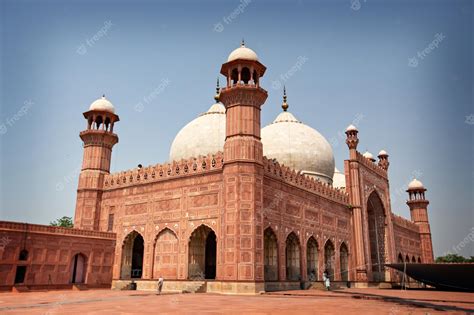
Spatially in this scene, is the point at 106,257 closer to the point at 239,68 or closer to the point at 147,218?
the point at 147,218

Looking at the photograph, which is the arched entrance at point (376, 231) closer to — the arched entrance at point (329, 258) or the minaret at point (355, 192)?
the minaret at point (355, 192)

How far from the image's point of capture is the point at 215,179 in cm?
1820

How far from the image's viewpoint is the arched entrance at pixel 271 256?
736 inches

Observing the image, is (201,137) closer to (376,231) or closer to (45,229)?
(45,229)

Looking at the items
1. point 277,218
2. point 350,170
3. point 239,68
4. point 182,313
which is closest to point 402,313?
point 182,313

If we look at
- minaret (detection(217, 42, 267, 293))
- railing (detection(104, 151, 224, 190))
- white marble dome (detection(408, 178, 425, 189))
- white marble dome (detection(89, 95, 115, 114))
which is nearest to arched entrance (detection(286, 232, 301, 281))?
minaret (detection(217, 42, 267, 293))

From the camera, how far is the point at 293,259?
20.9 meters

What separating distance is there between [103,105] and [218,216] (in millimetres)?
10815

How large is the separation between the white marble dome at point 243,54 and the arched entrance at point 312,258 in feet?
33.9

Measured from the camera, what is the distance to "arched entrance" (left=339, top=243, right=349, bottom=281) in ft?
79.9

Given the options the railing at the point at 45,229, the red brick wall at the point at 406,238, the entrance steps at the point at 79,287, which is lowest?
the entrance steps at the point at 79,287

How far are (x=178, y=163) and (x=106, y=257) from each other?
629cm

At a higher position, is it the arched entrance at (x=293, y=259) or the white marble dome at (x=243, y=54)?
the white marble dome at (x=243, y=54)

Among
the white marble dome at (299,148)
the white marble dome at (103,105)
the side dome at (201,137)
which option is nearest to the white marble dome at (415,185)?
the white marble dome at (299,148)
